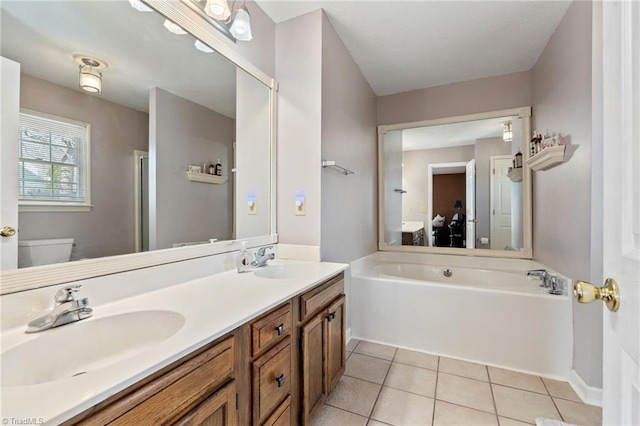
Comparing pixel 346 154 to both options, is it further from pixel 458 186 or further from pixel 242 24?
pixel 458 186

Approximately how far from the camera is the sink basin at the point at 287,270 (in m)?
1.67

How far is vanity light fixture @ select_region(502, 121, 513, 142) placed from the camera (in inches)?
112

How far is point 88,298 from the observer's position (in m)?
0.97

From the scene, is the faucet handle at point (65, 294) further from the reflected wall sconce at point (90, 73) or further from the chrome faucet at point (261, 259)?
the chrome faucet at point (261, 259)

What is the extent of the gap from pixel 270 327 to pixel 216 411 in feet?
1.02

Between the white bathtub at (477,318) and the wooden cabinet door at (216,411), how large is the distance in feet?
5.51

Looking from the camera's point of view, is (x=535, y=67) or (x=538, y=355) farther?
(x=535, y=67)

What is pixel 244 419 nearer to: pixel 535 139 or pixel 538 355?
pixel 538 355

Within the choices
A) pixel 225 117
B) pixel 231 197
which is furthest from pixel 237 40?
pixel 231 197

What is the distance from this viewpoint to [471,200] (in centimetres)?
312

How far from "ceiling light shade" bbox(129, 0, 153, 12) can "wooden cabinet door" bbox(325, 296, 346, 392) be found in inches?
65.4

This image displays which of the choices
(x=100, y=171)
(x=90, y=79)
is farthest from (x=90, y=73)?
(x=100, y=171)

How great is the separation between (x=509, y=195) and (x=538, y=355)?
160 cm

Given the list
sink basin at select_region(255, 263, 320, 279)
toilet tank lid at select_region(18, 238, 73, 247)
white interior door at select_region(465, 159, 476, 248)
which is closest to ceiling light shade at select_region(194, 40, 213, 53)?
toilet tank lid at select_region(18, 238, 73, 247)
